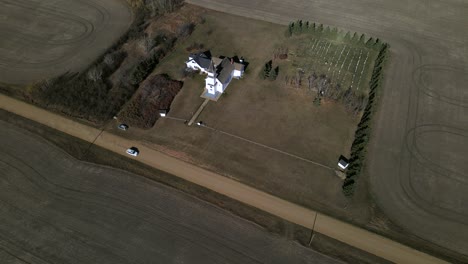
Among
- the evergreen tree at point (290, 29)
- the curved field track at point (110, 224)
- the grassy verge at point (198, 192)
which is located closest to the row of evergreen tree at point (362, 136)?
the grassy verge at point (198, 192)

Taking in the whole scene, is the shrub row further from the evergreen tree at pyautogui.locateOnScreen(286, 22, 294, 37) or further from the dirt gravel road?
the evergreen tree at pyautogui.locateOnScreen(286, 22, 294, 37)

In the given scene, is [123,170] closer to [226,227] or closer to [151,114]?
[151,114]

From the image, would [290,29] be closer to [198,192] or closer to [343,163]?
[343,163]

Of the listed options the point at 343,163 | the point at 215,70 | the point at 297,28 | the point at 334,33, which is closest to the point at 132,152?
the point at 215,70

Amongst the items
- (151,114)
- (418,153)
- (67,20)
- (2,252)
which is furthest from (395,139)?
(67,20)

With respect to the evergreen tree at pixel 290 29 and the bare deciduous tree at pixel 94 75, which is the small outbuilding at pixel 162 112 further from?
the evergreen tree at pixel 290 29

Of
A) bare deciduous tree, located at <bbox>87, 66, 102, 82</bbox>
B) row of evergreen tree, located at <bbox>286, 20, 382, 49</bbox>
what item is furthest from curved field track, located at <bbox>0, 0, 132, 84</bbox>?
row of evergreen tree, located at <bbox>286, 20, 382, 49</bbox>
